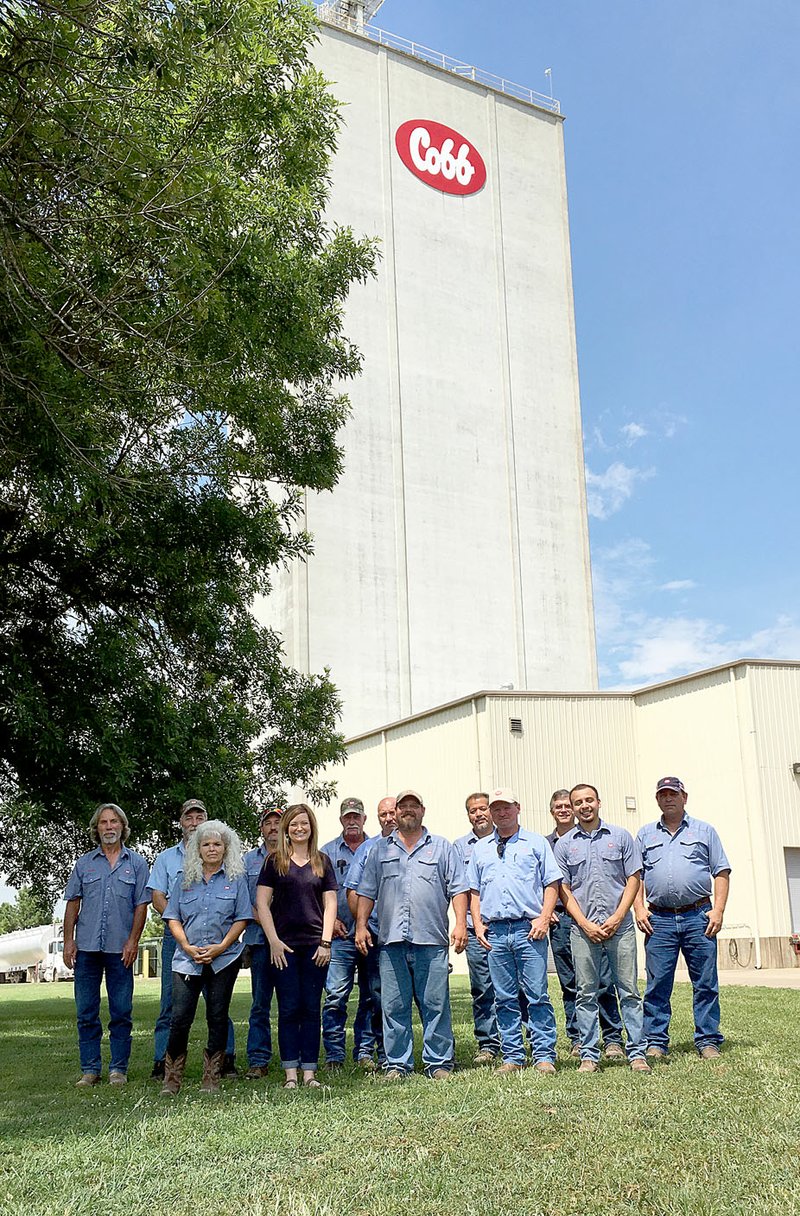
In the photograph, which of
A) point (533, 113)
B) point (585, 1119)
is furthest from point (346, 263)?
point (533, 113)

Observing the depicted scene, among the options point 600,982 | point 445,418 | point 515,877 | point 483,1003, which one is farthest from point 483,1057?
point 445,418

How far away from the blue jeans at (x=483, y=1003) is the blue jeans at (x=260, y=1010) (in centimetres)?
157

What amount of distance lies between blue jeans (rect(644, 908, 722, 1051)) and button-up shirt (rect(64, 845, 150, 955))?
12.4 feet

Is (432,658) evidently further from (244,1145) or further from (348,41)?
(244,1145)

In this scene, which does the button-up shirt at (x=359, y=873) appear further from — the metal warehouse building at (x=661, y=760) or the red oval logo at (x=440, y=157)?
the red oval logo at (x=440, y=157)

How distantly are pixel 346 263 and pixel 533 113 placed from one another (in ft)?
120

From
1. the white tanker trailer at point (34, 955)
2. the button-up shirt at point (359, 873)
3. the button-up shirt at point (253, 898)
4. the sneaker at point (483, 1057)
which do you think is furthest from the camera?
the white tanker trailer at point (34, 955)

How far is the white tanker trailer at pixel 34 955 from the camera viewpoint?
55.8 metres

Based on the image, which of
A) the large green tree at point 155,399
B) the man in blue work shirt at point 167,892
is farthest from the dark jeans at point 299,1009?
the large green tree at point 155,399

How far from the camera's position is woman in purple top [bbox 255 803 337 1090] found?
25.0 feet

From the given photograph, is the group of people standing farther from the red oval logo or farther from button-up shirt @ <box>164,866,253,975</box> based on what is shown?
the red oval logo

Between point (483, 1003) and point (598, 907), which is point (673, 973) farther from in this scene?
point (483, 1003)

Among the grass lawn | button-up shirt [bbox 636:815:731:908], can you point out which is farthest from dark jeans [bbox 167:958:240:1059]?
button-up shirt [bbox 636:815:731:908]

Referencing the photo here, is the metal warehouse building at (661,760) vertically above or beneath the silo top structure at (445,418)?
beneath
